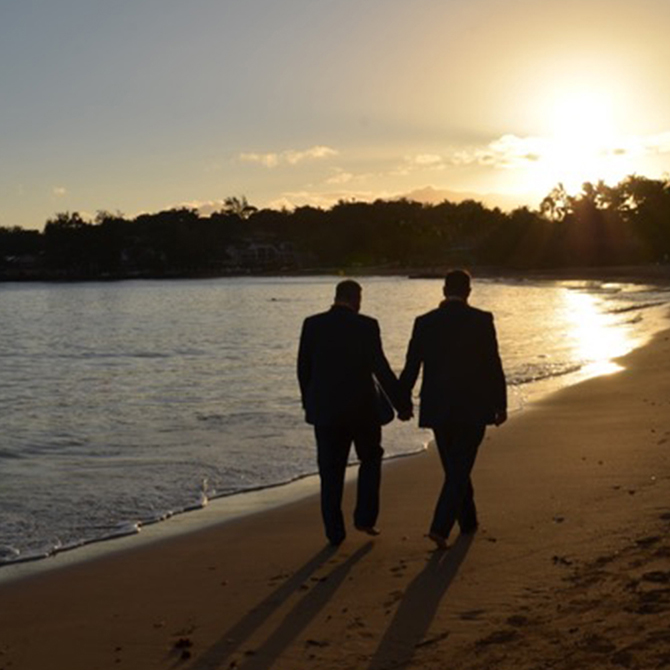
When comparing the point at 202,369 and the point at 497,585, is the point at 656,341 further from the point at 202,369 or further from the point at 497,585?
the point at 497,585

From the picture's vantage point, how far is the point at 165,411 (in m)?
17.2

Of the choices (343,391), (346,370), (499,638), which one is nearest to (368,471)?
(343,391)

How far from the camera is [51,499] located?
9945 millimetres

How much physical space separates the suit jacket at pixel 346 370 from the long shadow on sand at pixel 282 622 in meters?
0.88

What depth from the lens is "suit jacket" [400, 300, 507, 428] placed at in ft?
22.7

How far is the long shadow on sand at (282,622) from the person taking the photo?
5.06 metres

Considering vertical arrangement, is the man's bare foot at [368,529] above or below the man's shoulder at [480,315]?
below

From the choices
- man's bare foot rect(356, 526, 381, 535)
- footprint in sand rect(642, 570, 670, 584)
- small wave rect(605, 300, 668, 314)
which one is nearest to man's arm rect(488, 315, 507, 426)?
man's bare foot rect(356, 526, 381, 535)

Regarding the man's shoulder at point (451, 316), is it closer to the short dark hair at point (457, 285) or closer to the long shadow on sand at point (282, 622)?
the short dark hair at point (457, 285)

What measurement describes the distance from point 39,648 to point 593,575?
8.85 feet

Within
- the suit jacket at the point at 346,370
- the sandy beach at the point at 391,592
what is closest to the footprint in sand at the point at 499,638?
the sandy beach at the point at 391,592

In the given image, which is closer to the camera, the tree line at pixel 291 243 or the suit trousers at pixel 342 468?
the suit trousers at pixel 342 468

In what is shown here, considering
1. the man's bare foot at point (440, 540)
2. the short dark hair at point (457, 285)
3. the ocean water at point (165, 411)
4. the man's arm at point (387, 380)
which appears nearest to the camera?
the man's bare foot at point (440, 540)

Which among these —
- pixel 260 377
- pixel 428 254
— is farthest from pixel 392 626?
pixel 428 254
